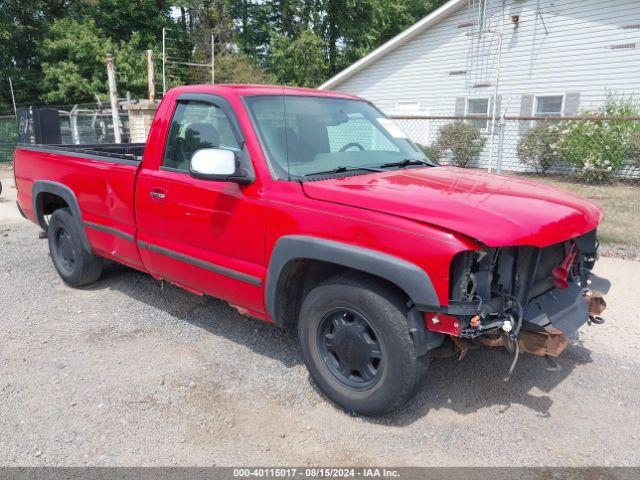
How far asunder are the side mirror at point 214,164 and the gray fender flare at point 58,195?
88.2 inches

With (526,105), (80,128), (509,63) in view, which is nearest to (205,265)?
(526,105)

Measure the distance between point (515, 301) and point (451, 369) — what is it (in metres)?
1.06

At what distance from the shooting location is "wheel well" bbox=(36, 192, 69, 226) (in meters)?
5.52

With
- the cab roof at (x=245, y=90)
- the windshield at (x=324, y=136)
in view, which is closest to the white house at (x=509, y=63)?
the windshield at (x=324, y=136)

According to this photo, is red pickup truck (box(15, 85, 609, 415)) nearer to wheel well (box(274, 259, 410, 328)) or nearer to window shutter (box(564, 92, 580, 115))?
wheel well (box(274, 259, 410, 328))

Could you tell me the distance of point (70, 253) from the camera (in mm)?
5363

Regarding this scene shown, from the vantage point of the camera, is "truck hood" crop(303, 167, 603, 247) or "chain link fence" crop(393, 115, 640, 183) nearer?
"truck hood" crop(303, 167, 603, 247)

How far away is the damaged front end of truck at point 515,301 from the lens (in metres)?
2.70

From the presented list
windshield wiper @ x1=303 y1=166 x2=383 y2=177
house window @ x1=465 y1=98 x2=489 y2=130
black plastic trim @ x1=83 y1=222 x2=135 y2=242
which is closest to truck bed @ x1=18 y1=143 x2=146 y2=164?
black plastic trim @ x1=83 y1=222 x2=135 y2=242

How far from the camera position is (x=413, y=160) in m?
4.06

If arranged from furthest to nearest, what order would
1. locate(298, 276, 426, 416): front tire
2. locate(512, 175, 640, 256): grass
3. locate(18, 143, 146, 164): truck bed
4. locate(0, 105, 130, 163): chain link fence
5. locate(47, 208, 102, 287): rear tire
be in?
1. locate(0, 105, 130, 163): chain link fence
2. locate(512, 175, 640, 256): grass
3. locate(47, 208, 102, 287): rear tire
4. locate(18, 143, 146, 164): truck bed
5. locate(298, 276, 426, 416): front tire

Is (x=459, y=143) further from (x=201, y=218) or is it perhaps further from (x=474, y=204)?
(x=474, y=204)

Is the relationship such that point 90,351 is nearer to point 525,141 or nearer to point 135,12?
point 525,141

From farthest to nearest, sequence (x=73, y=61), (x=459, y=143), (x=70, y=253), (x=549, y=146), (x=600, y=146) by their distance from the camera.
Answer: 1. (x=73, y=61)
2. (x=459, y=143)
3. (x=549, y=146)
4. (x=600, y=146)
5. (x=70, y=253)
